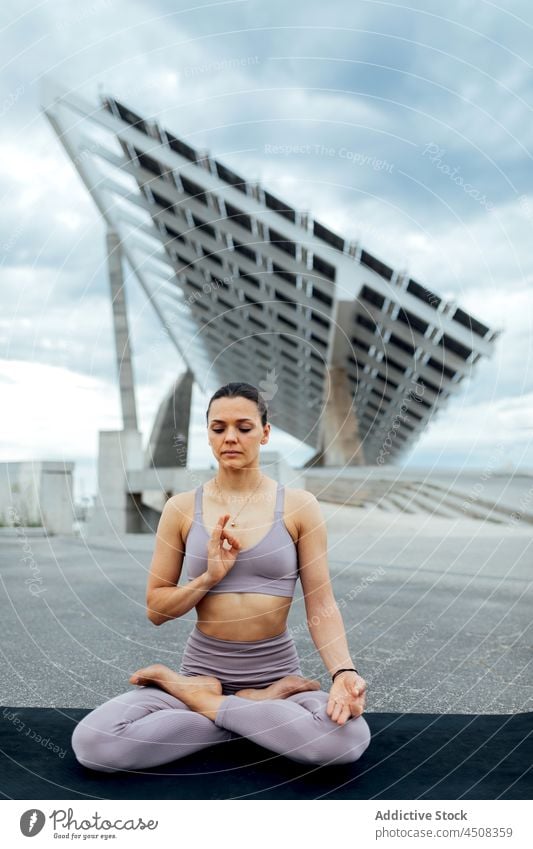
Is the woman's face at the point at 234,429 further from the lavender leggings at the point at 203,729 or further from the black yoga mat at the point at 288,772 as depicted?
the black yoga mat at the point at 288,772

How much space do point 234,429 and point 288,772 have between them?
3.91 ft

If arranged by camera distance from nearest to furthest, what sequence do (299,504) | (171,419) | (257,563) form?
1. (257,563)
2. (299,504)
3. (171,419)

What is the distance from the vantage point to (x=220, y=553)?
2613mm

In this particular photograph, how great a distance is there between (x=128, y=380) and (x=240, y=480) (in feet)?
55.3

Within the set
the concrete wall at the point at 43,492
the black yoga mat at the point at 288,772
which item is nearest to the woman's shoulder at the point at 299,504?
the black yoga mat at the point at 288,772

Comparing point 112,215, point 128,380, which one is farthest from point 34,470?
point 112,215

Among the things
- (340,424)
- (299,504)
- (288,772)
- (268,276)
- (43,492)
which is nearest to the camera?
(288,772)

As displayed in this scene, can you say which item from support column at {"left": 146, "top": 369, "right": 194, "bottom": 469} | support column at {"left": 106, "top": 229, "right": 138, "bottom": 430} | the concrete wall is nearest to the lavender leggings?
the concrete wall

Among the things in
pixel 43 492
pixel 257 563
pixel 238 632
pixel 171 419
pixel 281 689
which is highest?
pixel 171 419

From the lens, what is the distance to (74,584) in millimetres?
8211

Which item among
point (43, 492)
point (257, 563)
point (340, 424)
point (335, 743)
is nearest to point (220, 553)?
point (257, 563)

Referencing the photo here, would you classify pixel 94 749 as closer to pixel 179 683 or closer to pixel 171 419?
pixel 179 683

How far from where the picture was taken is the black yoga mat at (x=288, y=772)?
2584mm

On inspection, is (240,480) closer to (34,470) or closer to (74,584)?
(74,584)
